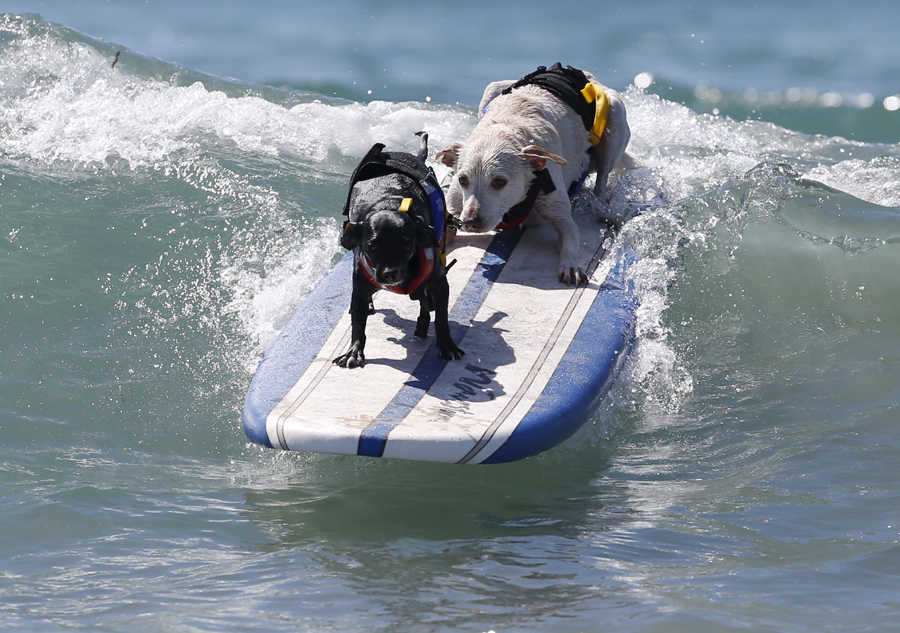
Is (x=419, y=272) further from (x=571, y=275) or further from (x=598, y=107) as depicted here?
(x=598, y=107)

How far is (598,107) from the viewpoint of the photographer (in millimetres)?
6891

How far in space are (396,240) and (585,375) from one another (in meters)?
1.45

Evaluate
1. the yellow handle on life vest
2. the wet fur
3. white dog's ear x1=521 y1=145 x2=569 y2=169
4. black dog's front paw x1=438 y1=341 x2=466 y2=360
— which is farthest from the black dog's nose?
the yellow handle on life vest

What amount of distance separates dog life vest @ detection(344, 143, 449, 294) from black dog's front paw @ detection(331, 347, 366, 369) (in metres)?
0.45

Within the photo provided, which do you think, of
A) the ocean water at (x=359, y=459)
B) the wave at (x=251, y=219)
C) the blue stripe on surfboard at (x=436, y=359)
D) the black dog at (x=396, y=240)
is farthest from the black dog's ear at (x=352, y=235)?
the wave at (x=251, y=219)

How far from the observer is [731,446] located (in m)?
5.28

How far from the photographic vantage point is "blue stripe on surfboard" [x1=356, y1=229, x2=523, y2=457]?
4375 millimetres

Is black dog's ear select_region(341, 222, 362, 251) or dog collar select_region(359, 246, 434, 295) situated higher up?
black dog's ear select_region(341, 222, 362, 251)

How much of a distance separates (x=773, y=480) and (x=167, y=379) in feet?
12.0

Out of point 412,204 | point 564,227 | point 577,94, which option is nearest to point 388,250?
point 412,204

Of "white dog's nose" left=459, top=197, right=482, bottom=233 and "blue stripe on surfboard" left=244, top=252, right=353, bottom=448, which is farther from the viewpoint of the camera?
"white dog's nose" left=459, top=197, right=482, bottom=233

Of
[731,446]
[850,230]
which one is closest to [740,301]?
[850,230]

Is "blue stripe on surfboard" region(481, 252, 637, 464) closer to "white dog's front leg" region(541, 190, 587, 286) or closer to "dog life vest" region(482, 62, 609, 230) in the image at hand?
"white dog's front leg" region(541, 190, 587, 286)

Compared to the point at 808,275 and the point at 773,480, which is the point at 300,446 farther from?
the point at 808,275
